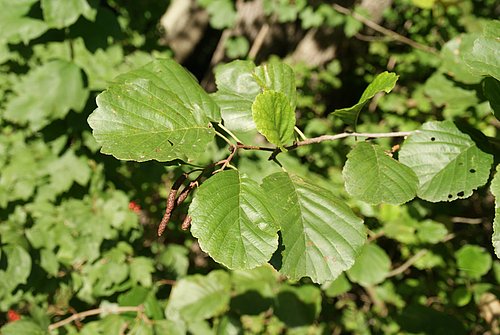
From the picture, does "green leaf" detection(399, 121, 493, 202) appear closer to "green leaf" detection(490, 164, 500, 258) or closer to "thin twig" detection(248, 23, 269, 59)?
"green leaf" detection(490, 164, 500, 258)

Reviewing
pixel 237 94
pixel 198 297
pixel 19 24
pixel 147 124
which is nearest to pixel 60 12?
pixel 19 24

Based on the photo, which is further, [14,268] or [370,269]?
[370,269]

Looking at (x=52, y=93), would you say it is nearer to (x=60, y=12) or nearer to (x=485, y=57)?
(x=60, y=12)

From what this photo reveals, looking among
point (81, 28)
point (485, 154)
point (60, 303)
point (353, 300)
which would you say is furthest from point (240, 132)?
point (353, 300)

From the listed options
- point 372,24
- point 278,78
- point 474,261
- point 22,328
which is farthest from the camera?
point 372,24

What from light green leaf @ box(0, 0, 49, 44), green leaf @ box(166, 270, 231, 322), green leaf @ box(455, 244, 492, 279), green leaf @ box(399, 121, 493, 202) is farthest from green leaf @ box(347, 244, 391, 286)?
light green leaf @ box(0, 0, 49, 44)

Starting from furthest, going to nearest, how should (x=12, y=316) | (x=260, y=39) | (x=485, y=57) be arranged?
(x=260, y=39)
(x=12, y=316)
(x=485, y=57)

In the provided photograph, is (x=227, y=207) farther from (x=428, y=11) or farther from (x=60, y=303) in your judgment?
(x=428, y=11)
